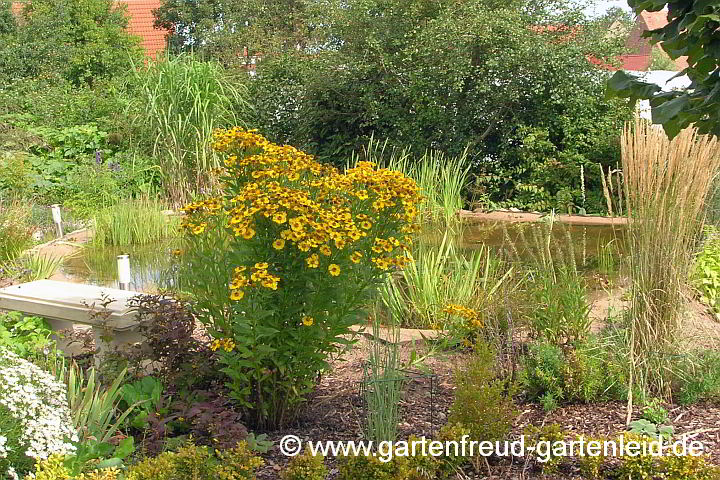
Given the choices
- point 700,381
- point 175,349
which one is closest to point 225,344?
point 175,349

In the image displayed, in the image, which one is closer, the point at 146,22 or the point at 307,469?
the point at 307,469

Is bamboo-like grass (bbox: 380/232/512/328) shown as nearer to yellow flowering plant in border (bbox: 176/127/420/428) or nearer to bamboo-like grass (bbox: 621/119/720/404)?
bamboo-like grass (bbox: 621/119/720/404)

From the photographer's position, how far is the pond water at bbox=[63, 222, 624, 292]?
6850 millimetres

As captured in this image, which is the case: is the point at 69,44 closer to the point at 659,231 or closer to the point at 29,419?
the point at 29,419

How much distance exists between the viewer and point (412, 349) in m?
4.62

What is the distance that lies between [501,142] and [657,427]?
24.2 ft

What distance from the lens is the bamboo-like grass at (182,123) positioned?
9.76 meters

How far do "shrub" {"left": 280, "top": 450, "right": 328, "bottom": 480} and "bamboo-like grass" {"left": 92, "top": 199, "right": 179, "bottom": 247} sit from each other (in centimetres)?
557

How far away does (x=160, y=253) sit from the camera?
7836mm

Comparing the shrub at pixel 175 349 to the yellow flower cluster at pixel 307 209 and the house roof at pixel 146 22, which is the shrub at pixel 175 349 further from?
the house roof at pixel 146 22

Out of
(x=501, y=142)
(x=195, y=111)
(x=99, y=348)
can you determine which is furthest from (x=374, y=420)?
(x=501, y=142)

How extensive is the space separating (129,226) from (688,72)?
6.69m

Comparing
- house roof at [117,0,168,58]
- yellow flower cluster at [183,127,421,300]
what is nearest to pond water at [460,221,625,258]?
yellow flower cluster at [183,127,421,300]

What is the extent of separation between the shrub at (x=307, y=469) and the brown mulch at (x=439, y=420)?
33 centimetres
